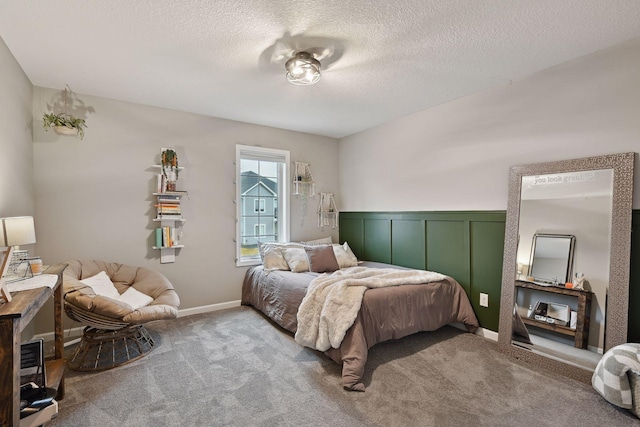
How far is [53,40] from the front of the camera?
7.13ft

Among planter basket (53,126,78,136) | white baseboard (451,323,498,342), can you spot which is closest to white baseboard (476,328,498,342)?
white baseboard (451,323,498,342)

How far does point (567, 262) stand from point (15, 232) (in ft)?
12.6

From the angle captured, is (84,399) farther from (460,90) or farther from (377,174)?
(460,90)

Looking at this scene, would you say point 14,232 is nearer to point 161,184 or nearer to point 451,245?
point 161,184

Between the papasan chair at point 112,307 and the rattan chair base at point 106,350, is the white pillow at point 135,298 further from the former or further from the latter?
the rattan chair base at point 106,350

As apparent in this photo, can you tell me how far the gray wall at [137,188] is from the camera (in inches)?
118

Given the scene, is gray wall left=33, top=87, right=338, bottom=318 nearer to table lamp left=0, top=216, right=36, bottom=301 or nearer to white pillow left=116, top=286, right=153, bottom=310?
Result: white pillow left=116, top=286, right=153, bottom=310

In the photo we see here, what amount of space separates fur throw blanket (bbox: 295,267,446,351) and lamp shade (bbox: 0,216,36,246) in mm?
1895

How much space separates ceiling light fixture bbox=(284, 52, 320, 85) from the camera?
7.61ft

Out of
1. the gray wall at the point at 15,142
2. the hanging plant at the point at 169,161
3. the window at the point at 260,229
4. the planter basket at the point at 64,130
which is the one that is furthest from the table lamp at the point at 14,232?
the window at the point at 260,229

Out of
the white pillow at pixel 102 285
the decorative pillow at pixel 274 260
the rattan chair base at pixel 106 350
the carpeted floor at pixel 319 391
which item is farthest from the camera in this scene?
the decorative pillow at pixel 274 260

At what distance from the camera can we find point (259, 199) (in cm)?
435

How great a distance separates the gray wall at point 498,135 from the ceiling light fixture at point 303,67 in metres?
1.78

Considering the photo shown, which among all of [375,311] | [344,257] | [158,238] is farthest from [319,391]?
[158,238]
